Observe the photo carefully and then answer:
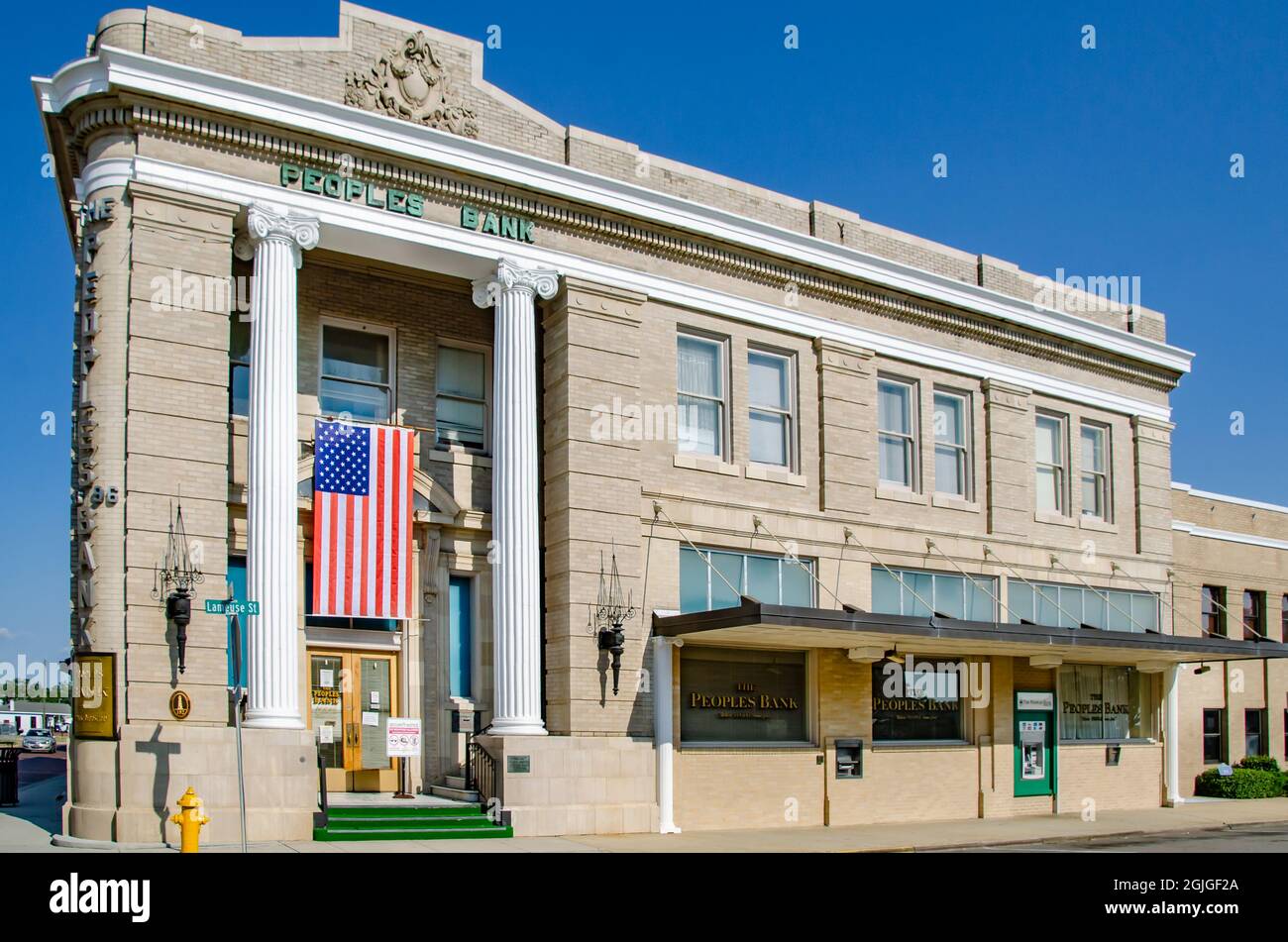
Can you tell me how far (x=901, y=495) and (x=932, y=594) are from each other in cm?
214

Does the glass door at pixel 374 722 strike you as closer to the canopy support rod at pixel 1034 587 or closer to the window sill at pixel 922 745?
the window sill at pixel 922 745

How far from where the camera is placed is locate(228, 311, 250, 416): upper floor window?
2141 cm

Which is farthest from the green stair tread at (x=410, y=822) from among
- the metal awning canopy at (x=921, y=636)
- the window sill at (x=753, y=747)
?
the metal awning canopy at (x=921, y=636)

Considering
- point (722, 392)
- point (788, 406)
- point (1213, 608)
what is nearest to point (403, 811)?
point (722, 392)

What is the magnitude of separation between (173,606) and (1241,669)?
2838 centimetres

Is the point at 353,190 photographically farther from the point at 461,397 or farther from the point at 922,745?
the point at 922,745

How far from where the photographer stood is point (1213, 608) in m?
35.4

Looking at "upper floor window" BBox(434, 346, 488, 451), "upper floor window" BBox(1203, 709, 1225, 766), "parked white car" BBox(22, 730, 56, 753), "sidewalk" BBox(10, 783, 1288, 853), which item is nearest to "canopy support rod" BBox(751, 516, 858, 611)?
"sidewalk" BBox(10, 783, 1288, 853)

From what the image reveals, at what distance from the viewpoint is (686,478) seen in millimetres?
23969

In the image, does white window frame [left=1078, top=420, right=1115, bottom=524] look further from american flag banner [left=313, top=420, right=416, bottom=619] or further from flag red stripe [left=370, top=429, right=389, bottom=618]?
flag red stripe [left=370, top=429, right=389, bottom=618]

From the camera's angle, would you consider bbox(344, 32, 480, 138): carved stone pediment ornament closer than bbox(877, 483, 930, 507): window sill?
Yes

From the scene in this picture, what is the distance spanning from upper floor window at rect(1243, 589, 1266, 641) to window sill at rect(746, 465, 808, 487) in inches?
691

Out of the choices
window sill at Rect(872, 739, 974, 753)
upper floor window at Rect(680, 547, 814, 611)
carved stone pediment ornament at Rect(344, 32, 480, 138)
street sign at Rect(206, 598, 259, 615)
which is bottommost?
window sill at Rect(872, 739, 974, 753)

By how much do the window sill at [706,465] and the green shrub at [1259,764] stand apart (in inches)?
716
